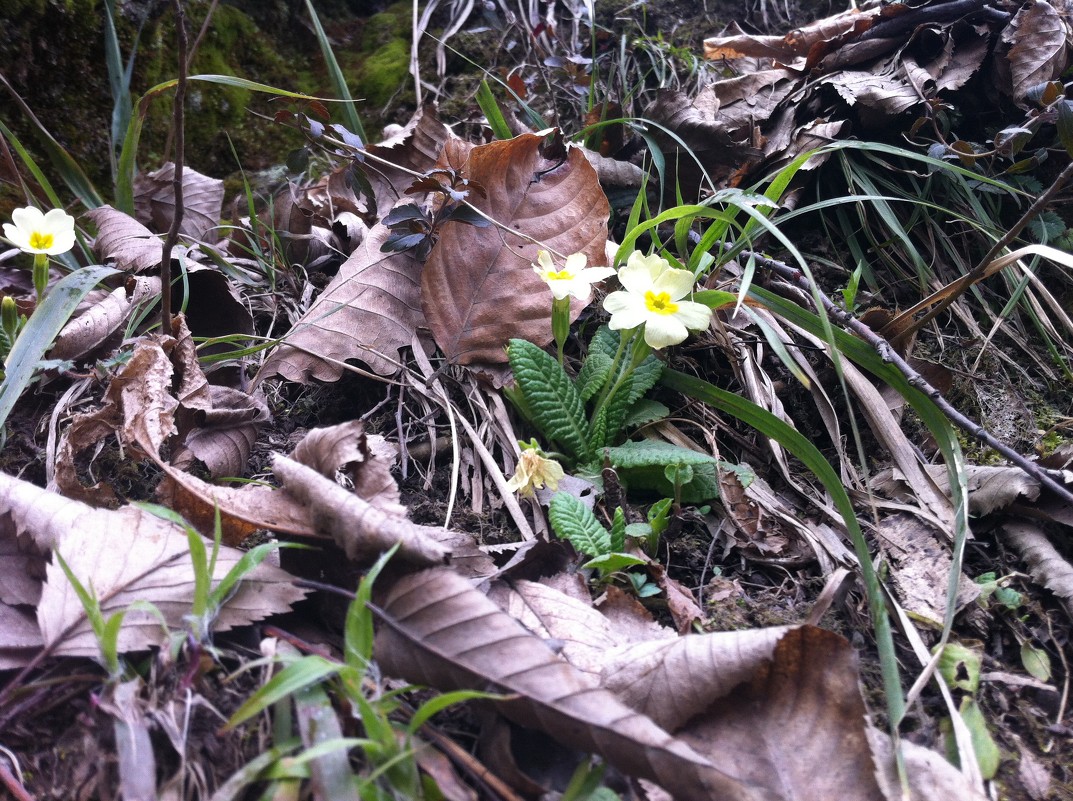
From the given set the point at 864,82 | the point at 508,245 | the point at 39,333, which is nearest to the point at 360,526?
the point at 39,333

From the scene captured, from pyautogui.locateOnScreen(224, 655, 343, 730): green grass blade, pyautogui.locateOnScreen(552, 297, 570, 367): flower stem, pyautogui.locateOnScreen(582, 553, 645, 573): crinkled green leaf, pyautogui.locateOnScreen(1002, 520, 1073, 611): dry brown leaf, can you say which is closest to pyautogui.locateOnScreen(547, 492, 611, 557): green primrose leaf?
pyautogui.locateOnScreen(582, 553, 645, 573): crinkled green leaf

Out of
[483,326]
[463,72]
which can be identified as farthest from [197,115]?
[483,326]

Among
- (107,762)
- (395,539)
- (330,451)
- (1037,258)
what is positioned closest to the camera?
(107,762)

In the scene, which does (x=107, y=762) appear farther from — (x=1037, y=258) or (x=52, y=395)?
(x=1037, y=258)

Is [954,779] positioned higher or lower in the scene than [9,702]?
lower

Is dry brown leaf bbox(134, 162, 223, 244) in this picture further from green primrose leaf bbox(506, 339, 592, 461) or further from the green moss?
green primrose leaf bbox(506, 339, 592, 461)

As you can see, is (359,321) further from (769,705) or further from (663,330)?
(769,705)

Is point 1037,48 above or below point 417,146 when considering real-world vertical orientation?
below
